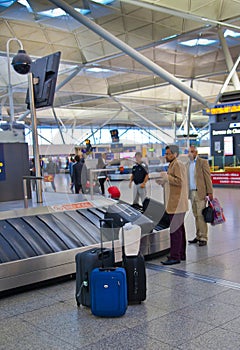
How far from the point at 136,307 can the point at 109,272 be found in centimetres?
66

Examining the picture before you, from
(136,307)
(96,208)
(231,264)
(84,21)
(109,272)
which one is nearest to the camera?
Answer: (109,272)

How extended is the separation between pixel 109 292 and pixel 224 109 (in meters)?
22.6

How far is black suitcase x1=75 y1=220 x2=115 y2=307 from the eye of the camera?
465 centimetres

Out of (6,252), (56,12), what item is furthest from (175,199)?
(56,12)

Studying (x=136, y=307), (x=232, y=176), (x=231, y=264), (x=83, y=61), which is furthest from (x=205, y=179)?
(x=83, y=61)

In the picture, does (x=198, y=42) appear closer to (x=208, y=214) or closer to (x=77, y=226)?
(x=208, y=214)

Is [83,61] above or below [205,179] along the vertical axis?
above

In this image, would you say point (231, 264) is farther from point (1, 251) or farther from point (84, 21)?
point (84, 21)

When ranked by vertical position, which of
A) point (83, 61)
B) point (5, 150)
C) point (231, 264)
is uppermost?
point (83, 61)

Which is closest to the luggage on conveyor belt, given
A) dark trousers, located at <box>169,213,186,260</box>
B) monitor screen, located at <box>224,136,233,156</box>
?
dark trousers, located at <box>169,213,186,260</box>

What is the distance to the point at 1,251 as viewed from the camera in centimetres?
561

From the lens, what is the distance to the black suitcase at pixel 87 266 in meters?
4.65

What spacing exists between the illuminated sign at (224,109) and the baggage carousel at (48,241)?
18.8 m

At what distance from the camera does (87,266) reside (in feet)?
15.3
